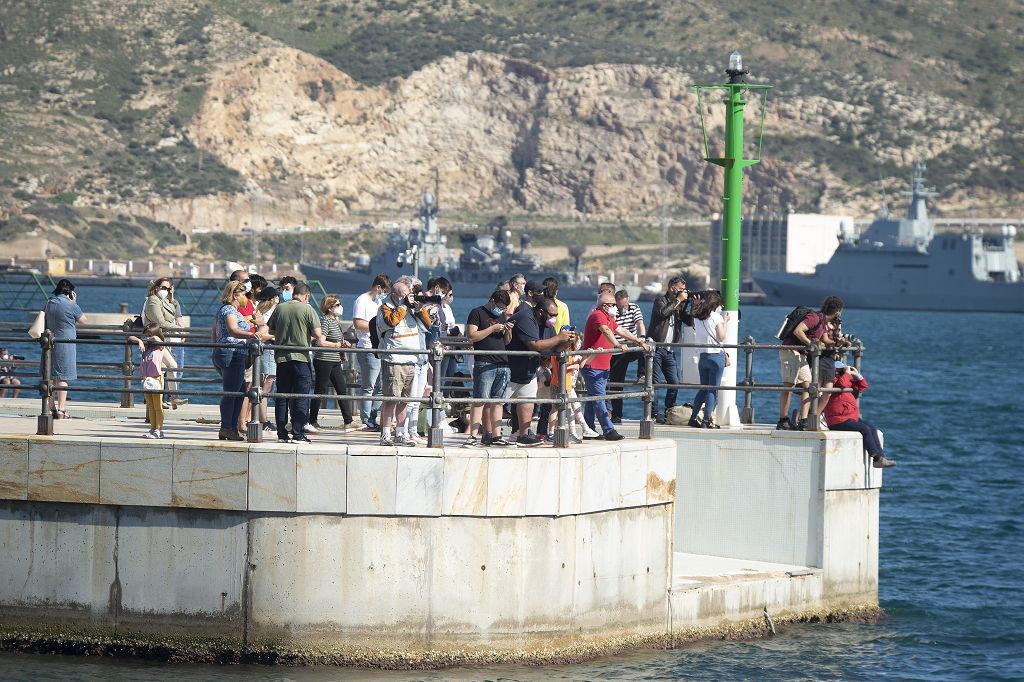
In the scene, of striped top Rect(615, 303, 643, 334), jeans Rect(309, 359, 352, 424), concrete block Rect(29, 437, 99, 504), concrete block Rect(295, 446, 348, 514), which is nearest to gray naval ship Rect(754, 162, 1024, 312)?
striped top Rect(615, 303, 643, 334)

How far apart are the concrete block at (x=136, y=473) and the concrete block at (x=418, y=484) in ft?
5.76

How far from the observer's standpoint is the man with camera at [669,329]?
674 inches

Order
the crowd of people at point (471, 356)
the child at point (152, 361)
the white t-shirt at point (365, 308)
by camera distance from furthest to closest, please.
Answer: the white t-shirt at point (365, 308)
the child at point (152, 361)
the crowd of people at point (471, 356)

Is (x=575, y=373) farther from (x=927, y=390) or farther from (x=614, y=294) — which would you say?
(x=927, y=390)

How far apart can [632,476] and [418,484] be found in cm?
196

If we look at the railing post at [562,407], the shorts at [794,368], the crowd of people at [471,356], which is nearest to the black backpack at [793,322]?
the crowd of people at [471,356]

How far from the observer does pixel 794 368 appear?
644 inches

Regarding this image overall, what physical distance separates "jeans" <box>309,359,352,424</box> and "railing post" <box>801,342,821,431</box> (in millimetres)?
4451

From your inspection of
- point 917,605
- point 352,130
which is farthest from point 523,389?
point 352,130

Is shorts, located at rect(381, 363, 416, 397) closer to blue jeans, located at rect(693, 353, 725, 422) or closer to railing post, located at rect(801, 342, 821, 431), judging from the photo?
blue jeans, located at rect(693, 353, 725, 422)

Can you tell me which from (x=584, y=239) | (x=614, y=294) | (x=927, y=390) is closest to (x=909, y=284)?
(x=584, y=239)

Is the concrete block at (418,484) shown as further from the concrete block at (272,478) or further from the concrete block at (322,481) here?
the concrete block at (272,478)

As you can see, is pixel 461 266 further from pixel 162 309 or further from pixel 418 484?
pixel 418 484

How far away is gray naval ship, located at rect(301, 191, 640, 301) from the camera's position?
15438 centimetres
